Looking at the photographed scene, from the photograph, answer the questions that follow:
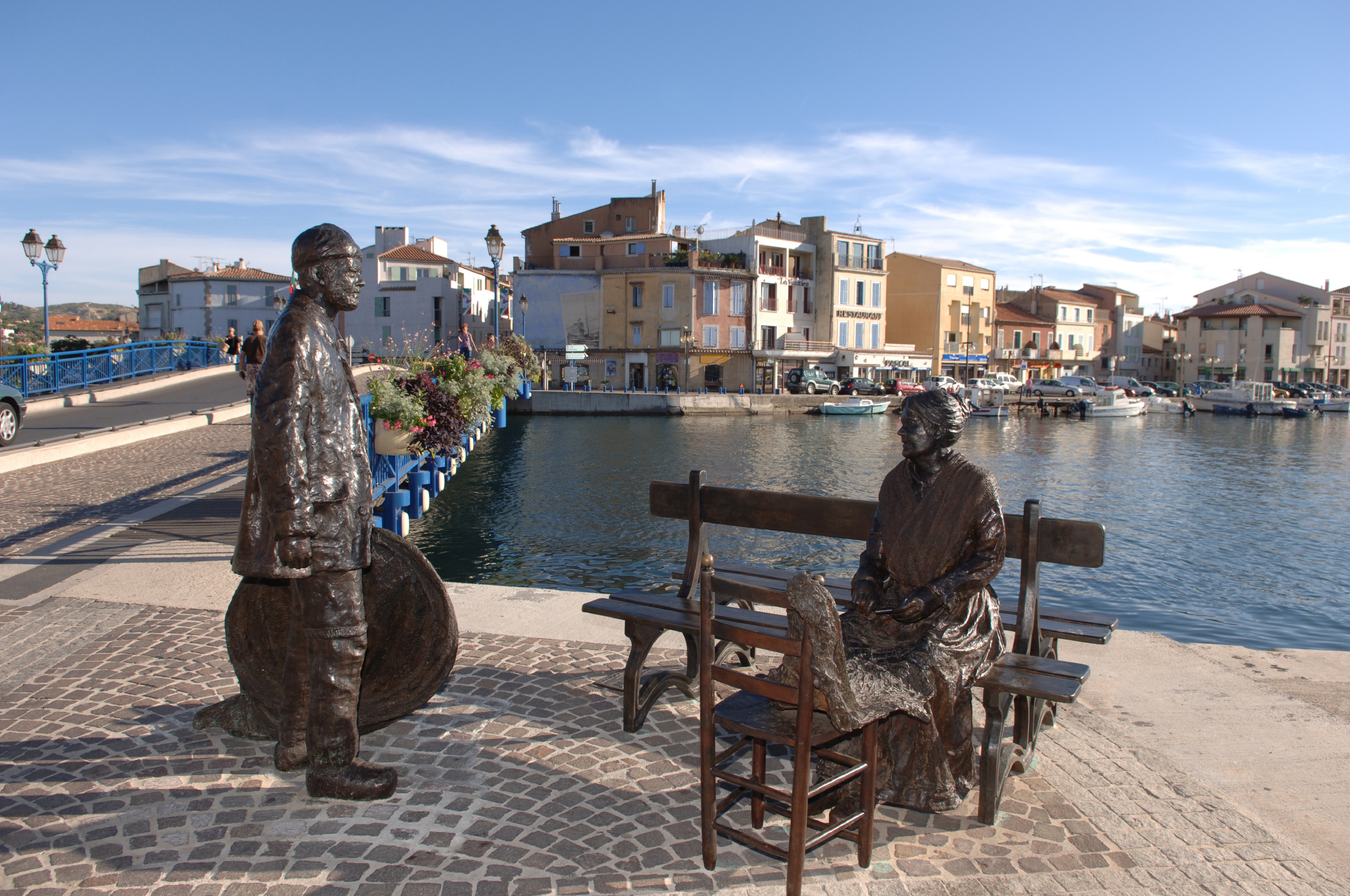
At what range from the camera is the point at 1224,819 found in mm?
3393

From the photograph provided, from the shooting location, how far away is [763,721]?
288 centimetres

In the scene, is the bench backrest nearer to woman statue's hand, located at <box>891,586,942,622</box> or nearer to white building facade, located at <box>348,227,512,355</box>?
woman statue's hand, located at <box>891,586,942,622</box>

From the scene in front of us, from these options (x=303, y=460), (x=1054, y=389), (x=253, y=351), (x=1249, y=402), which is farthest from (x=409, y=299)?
(x=1249, y=402)

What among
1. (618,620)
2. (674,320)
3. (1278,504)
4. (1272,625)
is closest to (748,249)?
(674,320)

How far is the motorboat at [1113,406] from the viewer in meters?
55.2

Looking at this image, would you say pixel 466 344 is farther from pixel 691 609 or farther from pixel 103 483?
pixel 691 609

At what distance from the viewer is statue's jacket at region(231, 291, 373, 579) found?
124 inches

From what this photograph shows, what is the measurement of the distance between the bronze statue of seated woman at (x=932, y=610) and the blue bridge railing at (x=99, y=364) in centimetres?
1900

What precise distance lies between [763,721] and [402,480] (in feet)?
32.8

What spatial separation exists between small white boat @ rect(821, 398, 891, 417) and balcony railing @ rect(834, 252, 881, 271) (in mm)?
14317

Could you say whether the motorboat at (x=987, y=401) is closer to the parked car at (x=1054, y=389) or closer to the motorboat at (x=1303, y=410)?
the parked car at (x=1054, y=389)

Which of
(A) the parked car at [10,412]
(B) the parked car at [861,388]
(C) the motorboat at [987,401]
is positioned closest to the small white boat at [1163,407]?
(C) the motorboat at [987,401]

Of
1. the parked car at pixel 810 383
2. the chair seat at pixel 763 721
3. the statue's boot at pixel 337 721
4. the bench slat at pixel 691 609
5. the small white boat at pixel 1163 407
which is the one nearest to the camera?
the chair seat at pixel 763 721

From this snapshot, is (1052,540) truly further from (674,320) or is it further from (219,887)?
(674,320)
